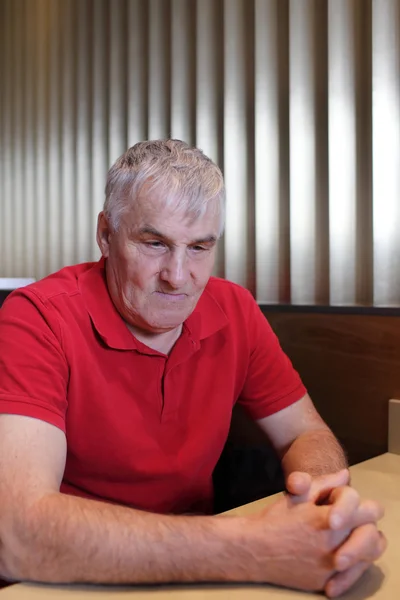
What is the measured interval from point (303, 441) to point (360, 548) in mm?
500

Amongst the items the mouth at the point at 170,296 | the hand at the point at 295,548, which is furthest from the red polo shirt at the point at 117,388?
the hand at the point at 295,548

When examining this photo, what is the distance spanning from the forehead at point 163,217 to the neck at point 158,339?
0.22 metres

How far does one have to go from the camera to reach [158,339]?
4.01 ft

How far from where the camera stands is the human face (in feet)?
3.62

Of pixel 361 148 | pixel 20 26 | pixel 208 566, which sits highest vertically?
pixel 20 26

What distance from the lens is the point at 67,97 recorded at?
8.33ft

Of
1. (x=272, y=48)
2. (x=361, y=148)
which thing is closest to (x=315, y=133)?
(x=361, y=148)

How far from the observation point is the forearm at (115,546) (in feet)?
2.52

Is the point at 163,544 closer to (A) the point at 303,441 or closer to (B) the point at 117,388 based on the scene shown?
(B) the point at 117,388

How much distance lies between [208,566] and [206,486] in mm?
548

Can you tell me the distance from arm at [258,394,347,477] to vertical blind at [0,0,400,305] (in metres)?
0.44

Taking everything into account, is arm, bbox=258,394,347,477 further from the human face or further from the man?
the human face

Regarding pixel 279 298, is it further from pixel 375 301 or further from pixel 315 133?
pixel 315 133

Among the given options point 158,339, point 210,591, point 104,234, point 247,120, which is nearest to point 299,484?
point 210,591
